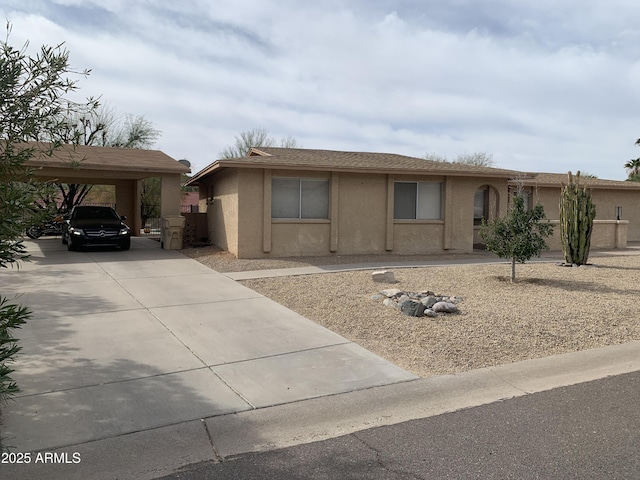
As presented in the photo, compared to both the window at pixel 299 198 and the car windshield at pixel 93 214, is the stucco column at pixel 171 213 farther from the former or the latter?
the window at pixel 299 198

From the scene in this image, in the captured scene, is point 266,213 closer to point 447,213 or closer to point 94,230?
point 94,230

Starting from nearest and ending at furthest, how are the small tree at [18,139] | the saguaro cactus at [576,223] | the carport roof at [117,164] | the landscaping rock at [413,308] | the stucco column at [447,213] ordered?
1. the small tree at [18,139]
2. the landscaping rock at [413,308]
3. the saguaro cactus at [576,223]
4. the carport roof at [117,164]
5. the stucco column at [447,213]

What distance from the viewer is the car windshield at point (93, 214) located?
17.5 meters

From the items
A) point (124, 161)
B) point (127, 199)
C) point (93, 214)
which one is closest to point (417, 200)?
point (124, 161)

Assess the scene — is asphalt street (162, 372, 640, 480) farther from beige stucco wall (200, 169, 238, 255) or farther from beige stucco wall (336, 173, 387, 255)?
beige stucco wall (336, 173, 387, 255)

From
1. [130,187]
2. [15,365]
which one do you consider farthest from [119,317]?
[130,187]

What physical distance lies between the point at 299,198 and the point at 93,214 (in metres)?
7.34

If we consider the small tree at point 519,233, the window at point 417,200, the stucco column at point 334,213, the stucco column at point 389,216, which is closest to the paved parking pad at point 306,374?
the small tree at point 519,233

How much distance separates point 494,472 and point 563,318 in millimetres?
5363

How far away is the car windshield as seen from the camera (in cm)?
1748

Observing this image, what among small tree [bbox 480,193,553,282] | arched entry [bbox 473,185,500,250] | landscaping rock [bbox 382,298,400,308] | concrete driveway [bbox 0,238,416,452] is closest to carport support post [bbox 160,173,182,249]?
concrete driveway [bbox 0,238,416,452]

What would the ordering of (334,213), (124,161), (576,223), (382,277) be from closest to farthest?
(382,277)
(576,223)
(334,213)
(124,161)

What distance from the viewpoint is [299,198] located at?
15891 mm

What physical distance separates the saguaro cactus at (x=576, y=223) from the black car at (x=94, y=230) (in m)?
13.5
